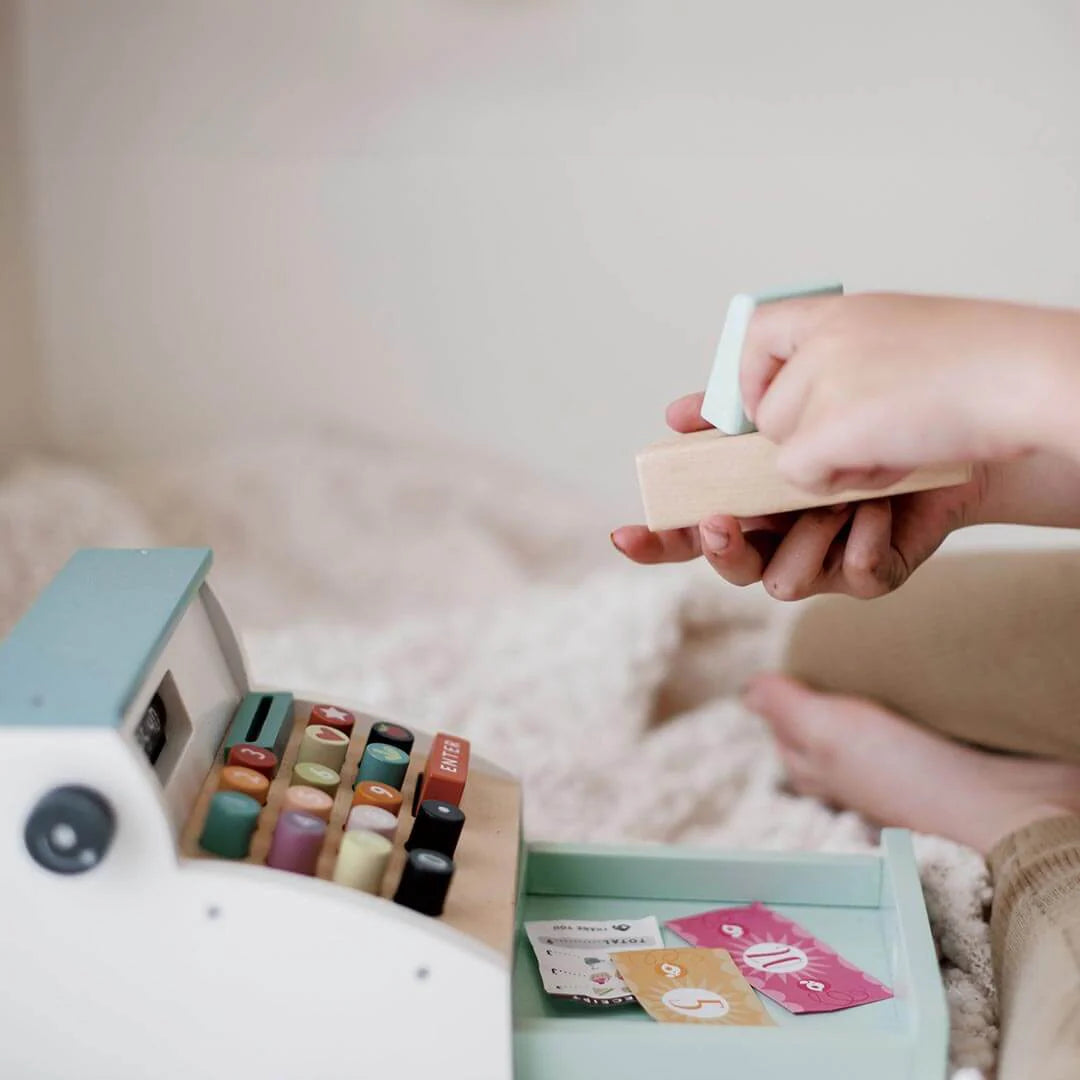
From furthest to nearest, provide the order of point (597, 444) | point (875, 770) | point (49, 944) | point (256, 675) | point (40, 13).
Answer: point (597, 444) → point (40, 13) → point (256, 675) → point (875, 770) → point (49, 944)

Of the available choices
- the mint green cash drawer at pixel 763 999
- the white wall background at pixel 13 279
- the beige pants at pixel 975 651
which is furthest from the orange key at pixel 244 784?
the white wall background at pixel 13 279

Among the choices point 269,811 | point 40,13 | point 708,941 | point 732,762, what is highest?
point 40,13

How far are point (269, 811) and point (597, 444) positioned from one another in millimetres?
967

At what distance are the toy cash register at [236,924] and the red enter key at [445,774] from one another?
3 centimetres

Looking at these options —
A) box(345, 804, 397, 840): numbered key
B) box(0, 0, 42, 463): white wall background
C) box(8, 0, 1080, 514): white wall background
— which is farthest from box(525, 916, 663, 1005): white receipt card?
box(0, 0, 42, 463): white wall background

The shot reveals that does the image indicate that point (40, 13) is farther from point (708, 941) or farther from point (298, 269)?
point (708, 941)

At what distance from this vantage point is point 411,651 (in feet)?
4.03

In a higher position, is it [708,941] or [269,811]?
[269,811]

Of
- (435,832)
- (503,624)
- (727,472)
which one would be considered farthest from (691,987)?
(503,624)

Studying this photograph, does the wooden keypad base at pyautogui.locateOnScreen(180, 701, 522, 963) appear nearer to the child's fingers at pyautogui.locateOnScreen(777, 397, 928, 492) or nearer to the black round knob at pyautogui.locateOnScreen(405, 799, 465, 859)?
the black round knob at pyautogui.locateOnScreen(405, 799, 465, 859)

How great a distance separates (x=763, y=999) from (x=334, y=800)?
222 millimetres

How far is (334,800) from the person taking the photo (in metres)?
0.68

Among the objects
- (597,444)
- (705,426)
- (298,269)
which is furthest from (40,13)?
(705,426)

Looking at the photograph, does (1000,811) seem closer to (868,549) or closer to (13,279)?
(868,549)
